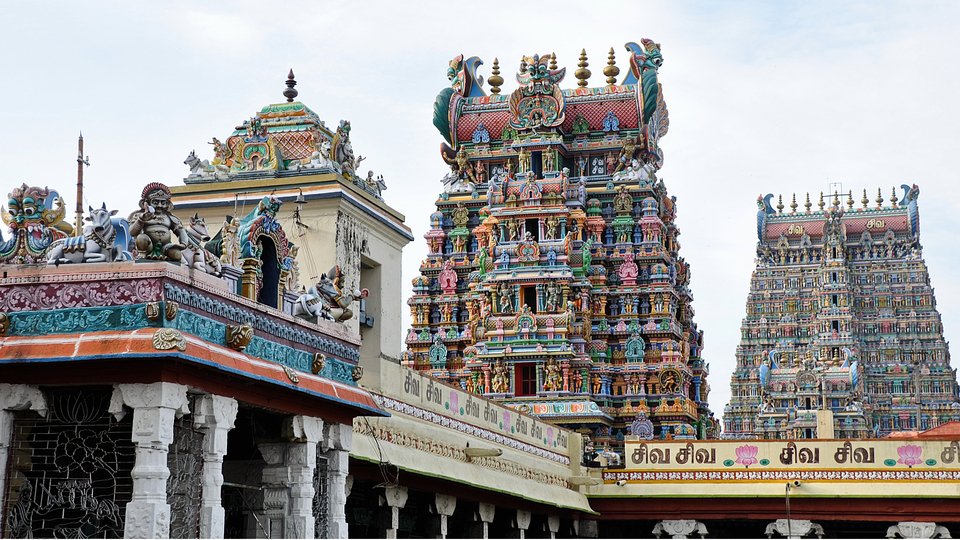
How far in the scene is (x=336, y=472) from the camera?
672 inches

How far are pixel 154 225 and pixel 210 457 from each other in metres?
2.37

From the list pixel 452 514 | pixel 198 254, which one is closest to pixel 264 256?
pixel 198 254

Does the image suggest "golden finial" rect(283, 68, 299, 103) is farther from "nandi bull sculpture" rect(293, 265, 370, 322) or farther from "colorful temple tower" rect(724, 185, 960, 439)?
"colorful temple tower" rect(724, 185, 960, 439)

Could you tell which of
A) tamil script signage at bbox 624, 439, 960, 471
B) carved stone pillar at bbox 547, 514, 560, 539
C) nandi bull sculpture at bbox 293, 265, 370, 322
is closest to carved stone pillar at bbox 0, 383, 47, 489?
nandi bull sculpture at bbox 293, 265, 370, 322

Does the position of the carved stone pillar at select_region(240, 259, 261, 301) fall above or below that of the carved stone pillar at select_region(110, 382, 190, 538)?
above

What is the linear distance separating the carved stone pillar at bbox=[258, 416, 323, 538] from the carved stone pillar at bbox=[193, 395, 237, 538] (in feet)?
5.48

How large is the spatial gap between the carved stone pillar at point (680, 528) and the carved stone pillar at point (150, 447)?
21.6m

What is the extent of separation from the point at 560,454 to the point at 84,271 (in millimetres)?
21568

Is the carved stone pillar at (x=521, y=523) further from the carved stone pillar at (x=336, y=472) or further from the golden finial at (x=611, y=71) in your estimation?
the golden finial at (x=611, y=71)

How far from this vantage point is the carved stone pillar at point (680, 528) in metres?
33.4

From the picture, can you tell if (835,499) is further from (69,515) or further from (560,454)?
(69,515)

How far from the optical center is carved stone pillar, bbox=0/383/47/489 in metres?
13.9

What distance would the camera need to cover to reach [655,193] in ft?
180

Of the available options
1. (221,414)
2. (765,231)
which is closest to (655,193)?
(221,414)
